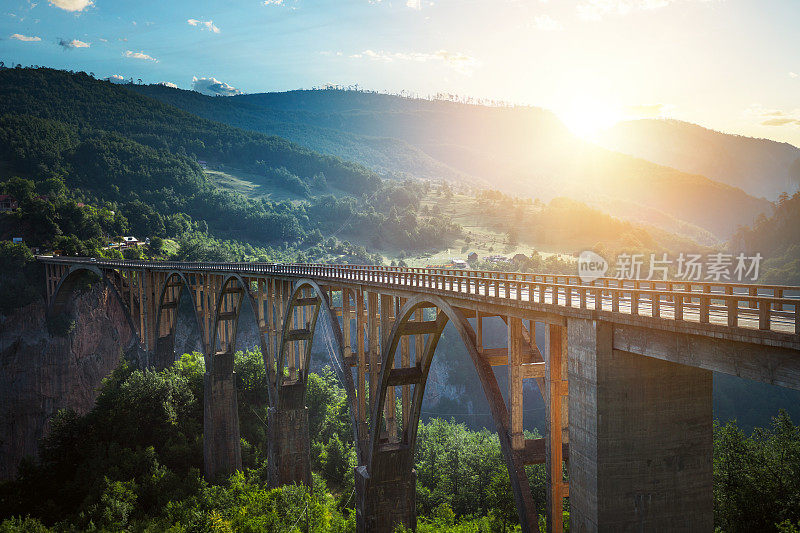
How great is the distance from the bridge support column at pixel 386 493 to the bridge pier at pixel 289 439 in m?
10.7

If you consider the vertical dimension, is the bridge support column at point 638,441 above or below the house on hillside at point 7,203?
below

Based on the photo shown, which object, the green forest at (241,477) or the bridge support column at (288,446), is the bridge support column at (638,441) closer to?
the green forest at (241,477)

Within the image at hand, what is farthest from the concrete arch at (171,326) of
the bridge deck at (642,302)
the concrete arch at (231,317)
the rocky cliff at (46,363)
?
the bridge deck at (642,302)

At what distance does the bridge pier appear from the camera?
35.9 metres

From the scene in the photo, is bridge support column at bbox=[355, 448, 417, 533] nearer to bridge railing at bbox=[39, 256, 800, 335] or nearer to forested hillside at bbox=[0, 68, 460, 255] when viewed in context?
bridge railing at bbox=[39, 256, 800, 335]

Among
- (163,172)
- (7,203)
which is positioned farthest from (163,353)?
(163,172)

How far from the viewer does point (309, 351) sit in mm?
34094

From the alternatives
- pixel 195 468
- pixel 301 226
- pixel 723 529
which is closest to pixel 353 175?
pixel 301 226

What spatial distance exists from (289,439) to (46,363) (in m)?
34.6

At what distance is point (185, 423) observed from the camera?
45250 millimetres

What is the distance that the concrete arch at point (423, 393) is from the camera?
1526cm

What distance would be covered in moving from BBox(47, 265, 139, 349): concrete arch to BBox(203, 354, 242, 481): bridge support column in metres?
14.8

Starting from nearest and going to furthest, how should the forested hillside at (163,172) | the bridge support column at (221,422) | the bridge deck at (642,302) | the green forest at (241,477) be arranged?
the bridge deck at (642,302) → the green forest at (241,477) → the bridge support column at (221,422) → the forested hillside at (163,172)

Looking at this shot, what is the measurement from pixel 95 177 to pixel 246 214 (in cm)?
3096
